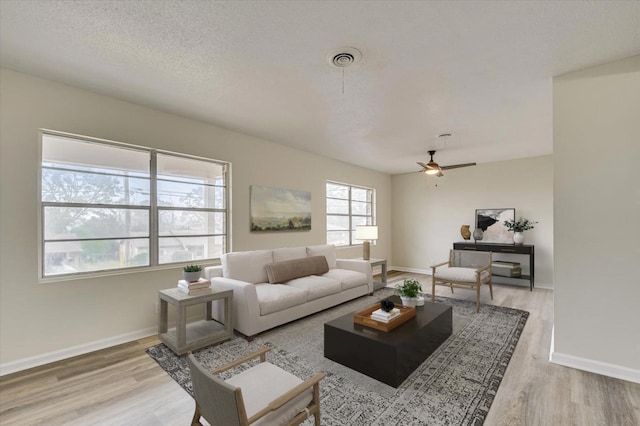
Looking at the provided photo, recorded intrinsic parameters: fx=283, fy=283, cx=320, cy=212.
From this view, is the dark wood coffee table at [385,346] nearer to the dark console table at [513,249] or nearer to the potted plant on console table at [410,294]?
the potted plant on console table at [410,294]

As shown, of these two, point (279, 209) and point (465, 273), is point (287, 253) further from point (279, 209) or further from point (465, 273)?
point (465, 273)

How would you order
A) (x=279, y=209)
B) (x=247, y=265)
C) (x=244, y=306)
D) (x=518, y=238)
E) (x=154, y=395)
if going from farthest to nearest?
(x=518, y=238)
(x=279, y=209)
(x=247, y=265)
(x=244, y=306)
(x=154, y=395)

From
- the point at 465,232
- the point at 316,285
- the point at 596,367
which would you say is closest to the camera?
the point at 596,367

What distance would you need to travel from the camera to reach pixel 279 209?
490cm

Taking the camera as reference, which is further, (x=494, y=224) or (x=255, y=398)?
(x=494, y=224)

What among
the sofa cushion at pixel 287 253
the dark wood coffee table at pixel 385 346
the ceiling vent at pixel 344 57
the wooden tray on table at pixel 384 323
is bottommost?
the dark wood coffee table at pixel 385 346

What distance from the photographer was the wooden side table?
2.78 m

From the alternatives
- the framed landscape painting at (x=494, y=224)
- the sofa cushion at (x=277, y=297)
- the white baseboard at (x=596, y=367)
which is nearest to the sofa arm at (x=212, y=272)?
the sofa cushion at (x=277, y=297)

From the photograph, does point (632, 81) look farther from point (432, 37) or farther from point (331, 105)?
point (331, 105)

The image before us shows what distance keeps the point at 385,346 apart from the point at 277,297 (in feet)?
5.00

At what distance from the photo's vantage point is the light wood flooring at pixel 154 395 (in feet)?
6.28

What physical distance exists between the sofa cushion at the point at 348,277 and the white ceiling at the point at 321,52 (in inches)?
91.7

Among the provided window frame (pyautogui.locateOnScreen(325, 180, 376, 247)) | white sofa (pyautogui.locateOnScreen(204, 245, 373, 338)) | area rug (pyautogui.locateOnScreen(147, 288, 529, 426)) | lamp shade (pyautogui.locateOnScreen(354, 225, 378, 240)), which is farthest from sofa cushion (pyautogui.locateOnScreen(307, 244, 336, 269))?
area rug (pyautogui.locateOnScreen(147, 288, 529, 426))

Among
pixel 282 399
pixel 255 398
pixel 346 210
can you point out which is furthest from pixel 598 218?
pixel 346 210
